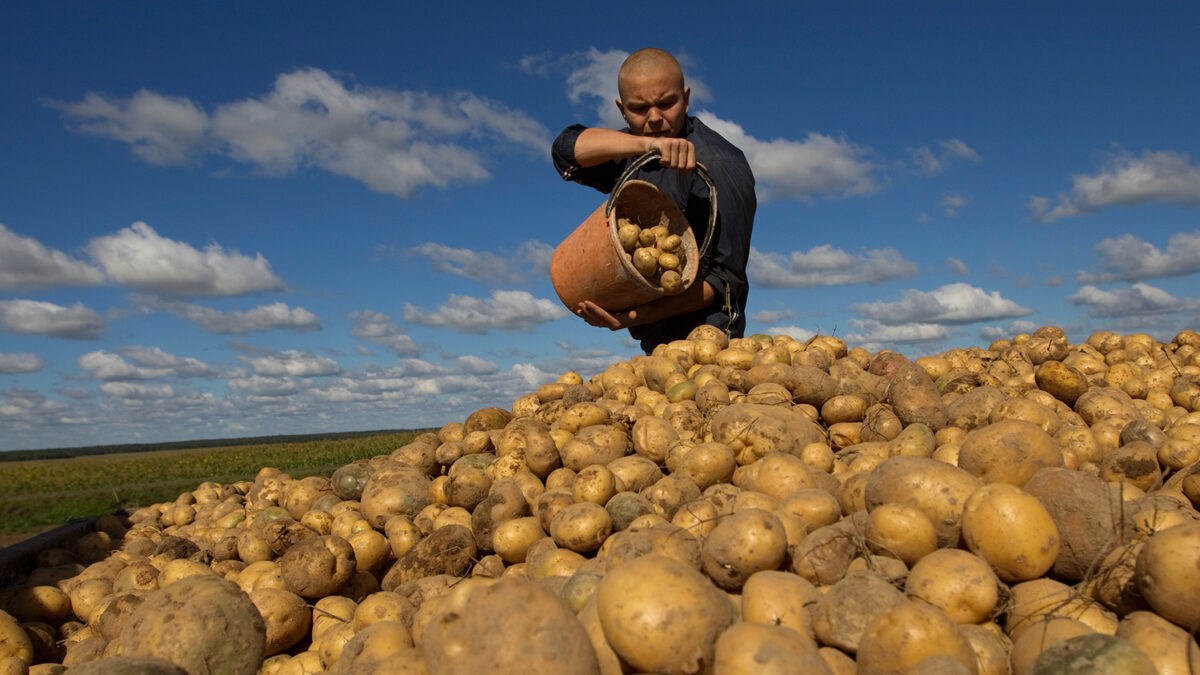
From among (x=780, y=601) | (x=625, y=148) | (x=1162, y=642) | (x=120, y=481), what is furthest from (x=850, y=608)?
(x=120, y=481)

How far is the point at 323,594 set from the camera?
4.34 meters

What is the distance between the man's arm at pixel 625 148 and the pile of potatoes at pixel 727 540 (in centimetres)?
161

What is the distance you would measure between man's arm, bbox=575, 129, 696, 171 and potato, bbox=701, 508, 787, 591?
4.15 m

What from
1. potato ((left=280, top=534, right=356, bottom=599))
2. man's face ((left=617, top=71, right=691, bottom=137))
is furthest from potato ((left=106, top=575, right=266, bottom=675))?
man's face ((left=617, top=71, right=691, bottom=137))

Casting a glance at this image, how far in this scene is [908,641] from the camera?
244 cm

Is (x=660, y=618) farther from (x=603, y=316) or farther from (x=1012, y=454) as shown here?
(x=603, y=316)

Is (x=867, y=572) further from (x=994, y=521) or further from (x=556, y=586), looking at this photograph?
(x=556, y=586)

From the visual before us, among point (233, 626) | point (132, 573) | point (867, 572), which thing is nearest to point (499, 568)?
point (233, 626)

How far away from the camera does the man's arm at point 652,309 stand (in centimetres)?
724

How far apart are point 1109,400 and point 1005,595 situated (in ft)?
10.2

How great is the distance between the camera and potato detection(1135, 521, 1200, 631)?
265cm

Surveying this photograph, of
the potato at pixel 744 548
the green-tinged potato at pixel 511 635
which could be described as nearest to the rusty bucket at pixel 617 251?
the potato at pixel 744 548

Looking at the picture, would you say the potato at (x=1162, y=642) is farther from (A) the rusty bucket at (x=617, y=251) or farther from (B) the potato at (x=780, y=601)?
(A) the rusty bucket at (x=617, y=251)

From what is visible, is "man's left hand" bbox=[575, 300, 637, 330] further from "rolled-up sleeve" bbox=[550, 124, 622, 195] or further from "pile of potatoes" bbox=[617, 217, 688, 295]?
"rolled-up sleeve" bbox=[550, 124, 622, 195]
